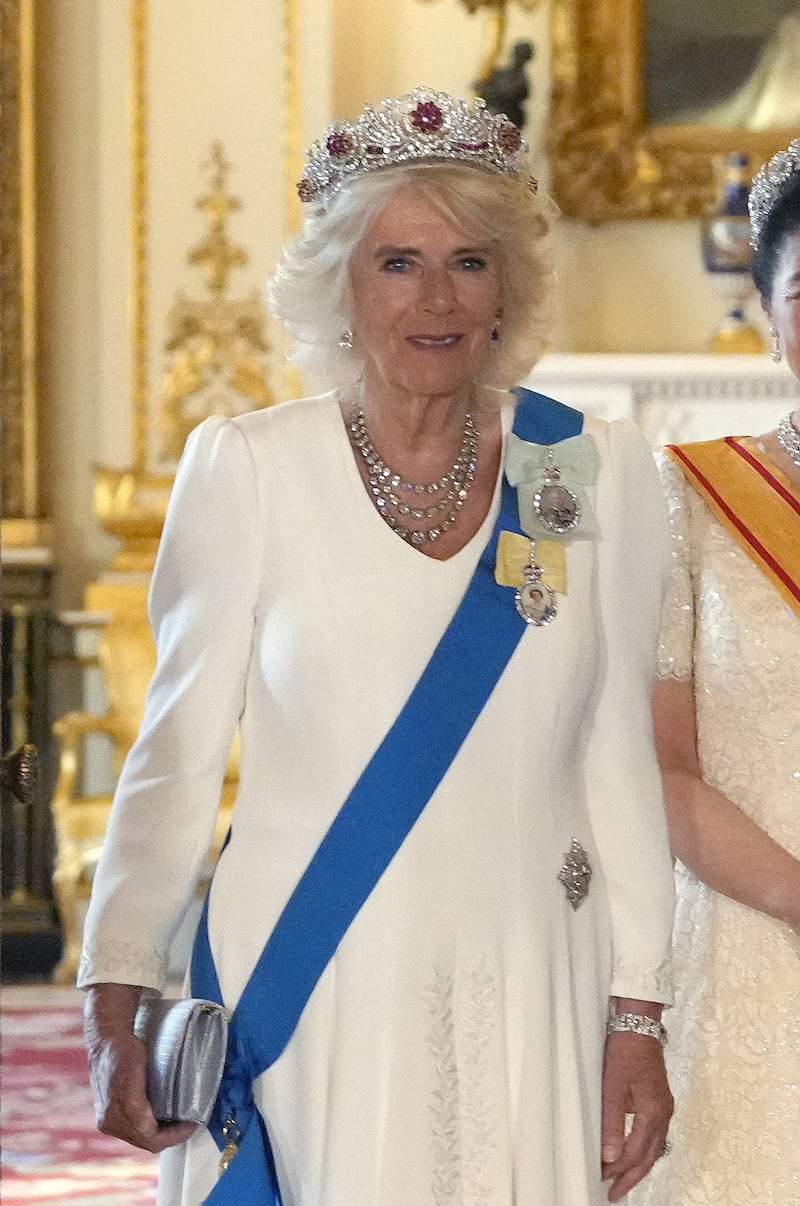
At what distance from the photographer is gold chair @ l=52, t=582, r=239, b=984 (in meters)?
5.53

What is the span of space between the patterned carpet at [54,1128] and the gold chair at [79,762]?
11.3 inches

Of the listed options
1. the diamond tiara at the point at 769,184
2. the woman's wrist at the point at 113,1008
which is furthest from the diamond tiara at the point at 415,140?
the woman's wrist at the point at 113,1008

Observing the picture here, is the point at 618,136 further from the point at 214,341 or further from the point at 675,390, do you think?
the point at 214,341

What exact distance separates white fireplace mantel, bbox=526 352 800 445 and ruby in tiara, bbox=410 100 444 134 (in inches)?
148

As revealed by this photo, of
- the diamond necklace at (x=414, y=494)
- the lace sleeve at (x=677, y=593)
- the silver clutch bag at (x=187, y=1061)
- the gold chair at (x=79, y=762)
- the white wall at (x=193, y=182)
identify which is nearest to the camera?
the silver clutch bag at (x=187, y=1061)

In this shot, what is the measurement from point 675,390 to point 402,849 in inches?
169

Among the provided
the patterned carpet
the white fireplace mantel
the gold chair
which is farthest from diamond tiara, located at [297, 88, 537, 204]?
the white fireplace mantel

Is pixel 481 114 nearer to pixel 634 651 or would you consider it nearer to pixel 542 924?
pixel 634 651

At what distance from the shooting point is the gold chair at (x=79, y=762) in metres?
5.53

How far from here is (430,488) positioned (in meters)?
1.94

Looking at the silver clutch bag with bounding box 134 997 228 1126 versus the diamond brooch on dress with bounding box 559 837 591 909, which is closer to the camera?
the silver clutch bag with bounding box 134 997 228 1126

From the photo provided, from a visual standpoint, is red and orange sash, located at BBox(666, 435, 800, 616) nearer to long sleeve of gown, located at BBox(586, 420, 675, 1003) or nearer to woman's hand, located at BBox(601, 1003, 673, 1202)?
long sleeve of gown, located at BBox(586, 420, 675, 1003)

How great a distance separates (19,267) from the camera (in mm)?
5996

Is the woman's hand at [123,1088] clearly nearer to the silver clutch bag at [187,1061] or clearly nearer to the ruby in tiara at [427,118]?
the silver clutch bag at [187,1061]
